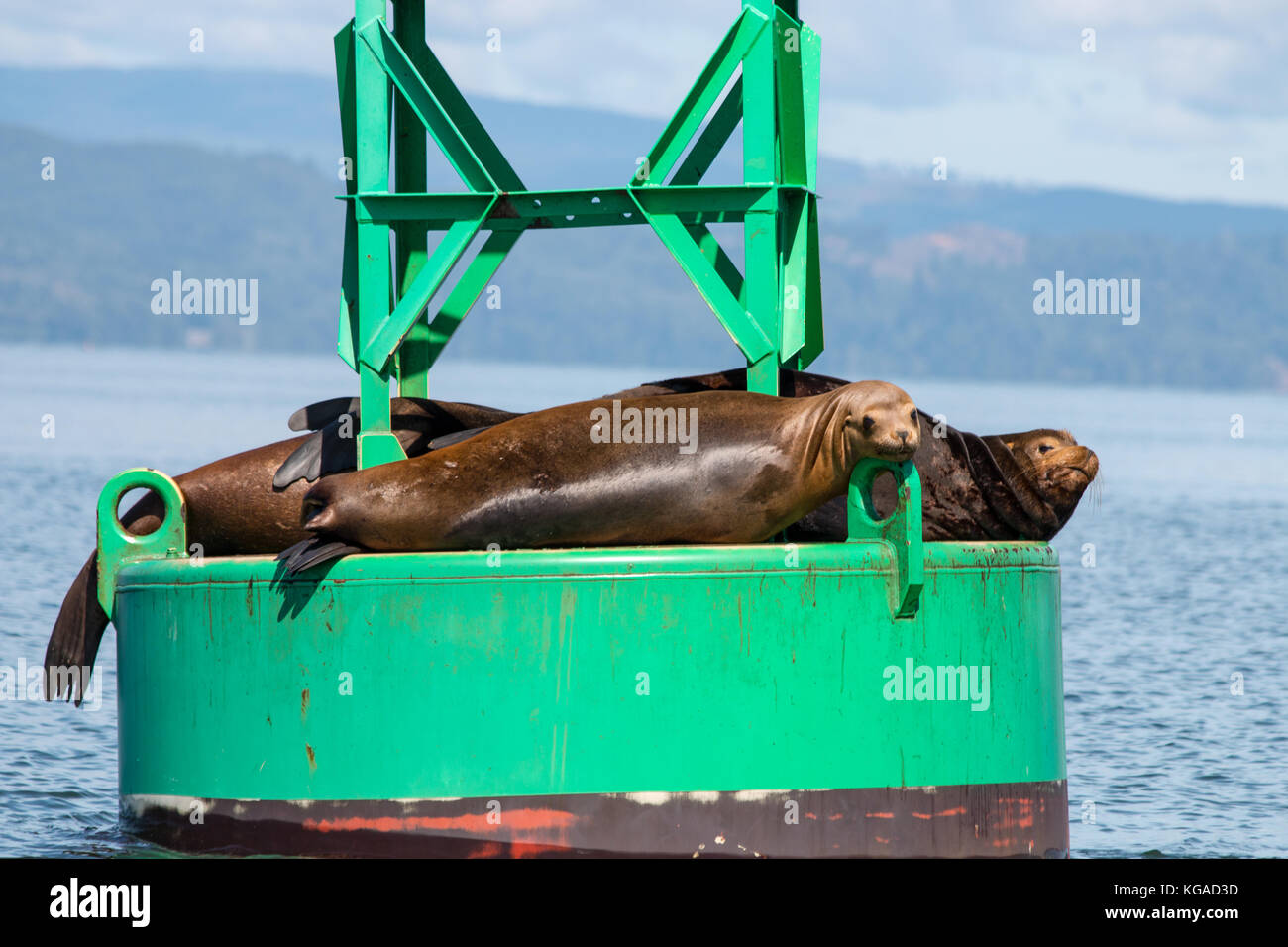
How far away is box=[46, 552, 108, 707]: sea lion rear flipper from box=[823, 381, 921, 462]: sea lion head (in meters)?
4.48

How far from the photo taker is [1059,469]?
10.6 meters

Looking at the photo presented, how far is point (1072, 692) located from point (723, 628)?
38.8 feet

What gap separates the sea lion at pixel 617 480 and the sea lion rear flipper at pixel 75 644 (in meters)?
2.22

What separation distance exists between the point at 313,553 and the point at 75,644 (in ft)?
8.75

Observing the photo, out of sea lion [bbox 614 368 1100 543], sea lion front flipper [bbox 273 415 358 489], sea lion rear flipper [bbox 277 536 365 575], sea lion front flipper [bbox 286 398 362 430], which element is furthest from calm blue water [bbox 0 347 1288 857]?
sea lion front flipper [bbox 286 398 362 430]

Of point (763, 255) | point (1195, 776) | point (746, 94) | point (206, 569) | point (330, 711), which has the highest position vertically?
point (746, 94)

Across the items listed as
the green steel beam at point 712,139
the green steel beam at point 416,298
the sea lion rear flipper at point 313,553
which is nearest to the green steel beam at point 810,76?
the green steel beam at point 712,139

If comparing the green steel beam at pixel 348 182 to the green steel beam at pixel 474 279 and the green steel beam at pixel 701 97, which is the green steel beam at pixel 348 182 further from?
the green steel beam at pixel 701 97

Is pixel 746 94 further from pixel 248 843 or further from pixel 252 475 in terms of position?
pixel 248 843

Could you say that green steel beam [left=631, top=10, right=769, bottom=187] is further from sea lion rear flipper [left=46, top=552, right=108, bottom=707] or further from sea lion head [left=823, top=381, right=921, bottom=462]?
sea lion rear flipper [left=46, top=552, right=108, bottom=707]

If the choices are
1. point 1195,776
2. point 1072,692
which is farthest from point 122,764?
point 1072,692

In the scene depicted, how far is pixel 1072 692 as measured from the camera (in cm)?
1947

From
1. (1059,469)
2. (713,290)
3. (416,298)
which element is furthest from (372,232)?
(1059,469)

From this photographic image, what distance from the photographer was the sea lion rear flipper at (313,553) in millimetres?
8688
